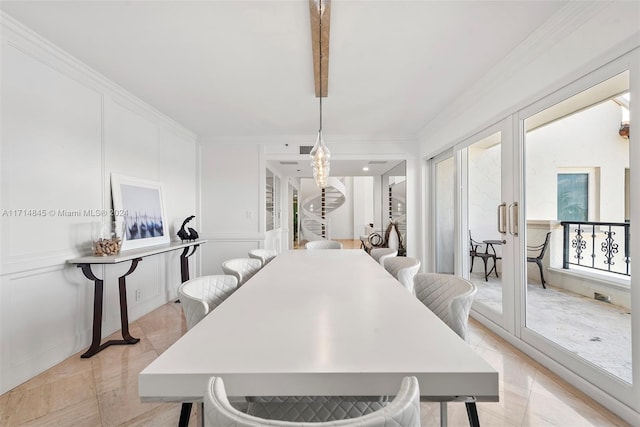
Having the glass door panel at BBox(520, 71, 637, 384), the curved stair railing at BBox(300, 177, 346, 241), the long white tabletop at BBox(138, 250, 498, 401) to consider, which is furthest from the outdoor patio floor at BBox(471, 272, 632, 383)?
the curved stair railing at BBox(300, 177, 346, 241)

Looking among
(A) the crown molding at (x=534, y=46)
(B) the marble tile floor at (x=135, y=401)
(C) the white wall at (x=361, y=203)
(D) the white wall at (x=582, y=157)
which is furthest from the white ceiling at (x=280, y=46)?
(C) the white wall at (x=361, y=203)

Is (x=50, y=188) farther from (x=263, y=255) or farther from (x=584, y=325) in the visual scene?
(x=584, y=325)

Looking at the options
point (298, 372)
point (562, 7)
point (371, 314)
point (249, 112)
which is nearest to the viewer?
point (298, 372)

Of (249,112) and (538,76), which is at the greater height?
(249,112)

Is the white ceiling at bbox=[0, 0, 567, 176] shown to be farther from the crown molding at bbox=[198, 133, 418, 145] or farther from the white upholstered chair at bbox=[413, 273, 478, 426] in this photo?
the white upholstered chair at bbox=[413, 273, 478, 426]

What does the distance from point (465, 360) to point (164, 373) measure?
80 centimetres

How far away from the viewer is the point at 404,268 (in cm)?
206

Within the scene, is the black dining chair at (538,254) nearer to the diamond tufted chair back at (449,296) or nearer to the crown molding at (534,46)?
the diamond tufted chair back at (449,296)

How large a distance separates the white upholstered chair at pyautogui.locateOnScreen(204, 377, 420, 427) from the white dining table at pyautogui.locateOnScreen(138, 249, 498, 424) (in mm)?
137

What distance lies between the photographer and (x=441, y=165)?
448 centimetres

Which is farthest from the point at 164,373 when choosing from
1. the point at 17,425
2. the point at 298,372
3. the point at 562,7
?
the point at 562,7

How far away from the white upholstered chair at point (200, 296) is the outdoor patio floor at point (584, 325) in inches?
95.8

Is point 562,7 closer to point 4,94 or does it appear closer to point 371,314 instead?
point 371,314

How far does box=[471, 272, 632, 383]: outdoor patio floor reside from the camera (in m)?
1.79
